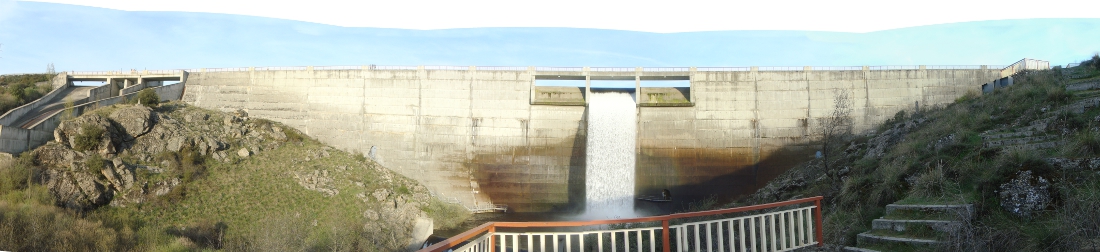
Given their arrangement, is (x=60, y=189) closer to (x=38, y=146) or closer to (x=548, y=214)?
(x=38, y=146)

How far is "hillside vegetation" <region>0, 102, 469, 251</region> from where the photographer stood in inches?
771

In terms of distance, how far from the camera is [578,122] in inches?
1076

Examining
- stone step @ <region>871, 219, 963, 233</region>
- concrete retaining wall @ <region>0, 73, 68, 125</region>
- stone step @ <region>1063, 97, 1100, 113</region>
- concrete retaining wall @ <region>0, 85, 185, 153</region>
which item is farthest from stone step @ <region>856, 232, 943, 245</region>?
concrete retaining wall @ <region>0, 73, 68, 125</region>

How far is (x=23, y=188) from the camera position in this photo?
20.2 m

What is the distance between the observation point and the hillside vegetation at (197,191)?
19594mm

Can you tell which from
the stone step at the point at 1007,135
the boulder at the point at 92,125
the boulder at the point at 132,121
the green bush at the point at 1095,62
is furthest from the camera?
the boulder at the point at 132,121

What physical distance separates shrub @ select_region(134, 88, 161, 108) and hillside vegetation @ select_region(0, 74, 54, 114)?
5.56m

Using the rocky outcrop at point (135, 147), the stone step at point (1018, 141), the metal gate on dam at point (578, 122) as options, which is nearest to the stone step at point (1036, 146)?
the stone step at point (1018, 141)

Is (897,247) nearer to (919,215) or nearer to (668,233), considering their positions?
(919,215)

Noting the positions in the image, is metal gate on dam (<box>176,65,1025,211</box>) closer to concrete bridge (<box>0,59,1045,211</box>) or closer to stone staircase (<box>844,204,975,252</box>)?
concrete bridge (<box>0,59,1045,211</box>)

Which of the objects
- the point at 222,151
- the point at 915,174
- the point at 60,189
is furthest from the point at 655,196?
the point at 60,189

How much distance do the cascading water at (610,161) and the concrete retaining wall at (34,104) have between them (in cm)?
2394

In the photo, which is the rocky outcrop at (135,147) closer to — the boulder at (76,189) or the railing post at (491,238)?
the boulder at (76,189)

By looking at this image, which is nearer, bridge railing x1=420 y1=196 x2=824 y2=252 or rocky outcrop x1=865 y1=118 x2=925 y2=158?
bridge railing x1=420 y1=196 x2=824 y2=252
